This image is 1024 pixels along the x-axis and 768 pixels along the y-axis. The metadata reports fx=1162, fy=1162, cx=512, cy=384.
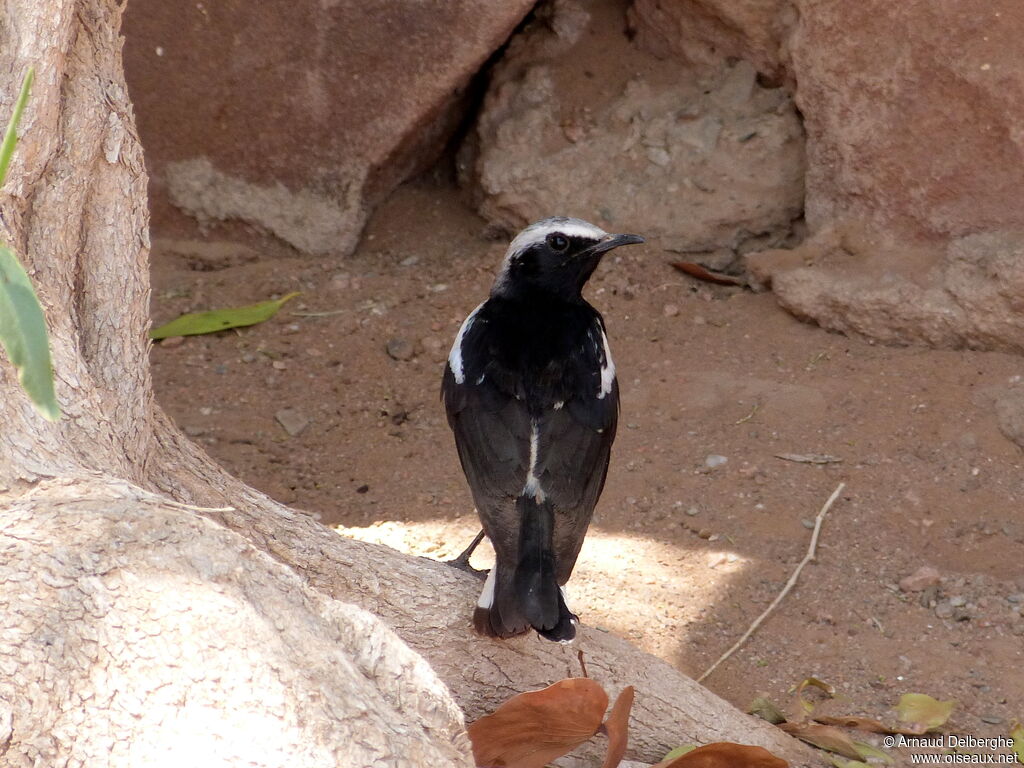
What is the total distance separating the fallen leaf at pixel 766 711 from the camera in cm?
387

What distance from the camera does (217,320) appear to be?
6.38m

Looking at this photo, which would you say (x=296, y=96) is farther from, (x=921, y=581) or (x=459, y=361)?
(x=921, y=581)

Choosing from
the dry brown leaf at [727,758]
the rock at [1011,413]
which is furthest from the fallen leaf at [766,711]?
the rock at [1011,413]

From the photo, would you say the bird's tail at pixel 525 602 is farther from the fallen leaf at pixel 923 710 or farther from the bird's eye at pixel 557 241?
the bird's eye at pixel 557 241

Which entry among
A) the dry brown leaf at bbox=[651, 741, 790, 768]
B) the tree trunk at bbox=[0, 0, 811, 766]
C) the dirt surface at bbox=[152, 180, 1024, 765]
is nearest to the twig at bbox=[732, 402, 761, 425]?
the dirt surface at bbox=[152, 180, 1024, 765]

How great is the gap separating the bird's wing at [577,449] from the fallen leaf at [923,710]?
1.26 metres

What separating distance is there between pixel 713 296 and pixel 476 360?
8.88 ft

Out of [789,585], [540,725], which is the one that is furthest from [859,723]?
[540,725]

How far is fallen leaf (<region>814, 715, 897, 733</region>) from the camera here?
3.84 metres

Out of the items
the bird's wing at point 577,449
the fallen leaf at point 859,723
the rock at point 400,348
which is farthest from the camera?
the rock at point 400,348

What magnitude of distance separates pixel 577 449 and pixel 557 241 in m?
1.11

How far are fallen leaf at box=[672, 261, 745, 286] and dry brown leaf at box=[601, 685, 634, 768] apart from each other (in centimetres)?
367

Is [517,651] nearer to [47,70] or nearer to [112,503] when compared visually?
[112,503]

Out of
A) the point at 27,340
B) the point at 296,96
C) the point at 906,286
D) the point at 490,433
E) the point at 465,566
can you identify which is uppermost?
the point at 27,340
